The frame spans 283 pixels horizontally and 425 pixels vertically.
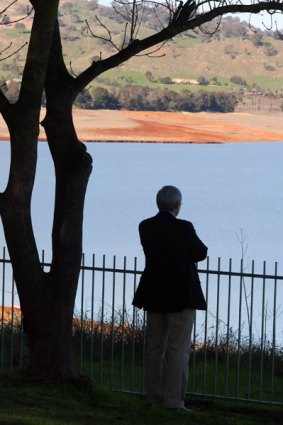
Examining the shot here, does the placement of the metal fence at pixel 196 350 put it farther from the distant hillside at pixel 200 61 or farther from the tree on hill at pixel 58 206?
the distant hillside at pixel 200 61

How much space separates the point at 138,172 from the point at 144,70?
1971cm

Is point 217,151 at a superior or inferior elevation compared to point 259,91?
inferior

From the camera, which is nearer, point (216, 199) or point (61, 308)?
point (61, 308)

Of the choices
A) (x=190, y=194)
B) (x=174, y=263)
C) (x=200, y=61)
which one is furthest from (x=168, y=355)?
(x=200, y=61)

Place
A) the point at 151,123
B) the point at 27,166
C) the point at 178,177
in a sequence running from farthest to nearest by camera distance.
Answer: the point at 151,123, the point at 178,177, the point at 27,166

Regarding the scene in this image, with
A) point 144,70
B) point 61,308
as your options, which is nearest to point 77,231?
point 61,308

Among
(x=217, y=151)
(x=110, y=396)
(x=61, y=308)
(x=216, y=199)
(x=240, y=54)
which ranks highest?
(x=240, y=54)

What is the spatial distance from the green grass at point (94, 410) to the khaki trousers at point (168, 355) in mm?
154

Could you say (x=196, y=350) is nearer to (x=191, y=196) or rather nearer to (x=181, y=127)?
(x=191, y=196)

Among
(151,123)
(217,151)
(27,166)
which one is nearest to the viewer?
(27,166)

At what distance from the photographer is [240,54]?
270 ft

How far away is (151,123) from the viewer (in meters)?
60.0

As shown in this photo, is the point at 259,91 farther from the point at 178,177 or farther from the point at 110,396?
the point at 110,396

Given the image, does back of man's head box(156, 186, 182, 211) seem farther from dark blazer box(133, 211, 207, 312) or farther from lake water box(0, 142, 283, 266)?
lake water box(0, 142, 283, 266)
